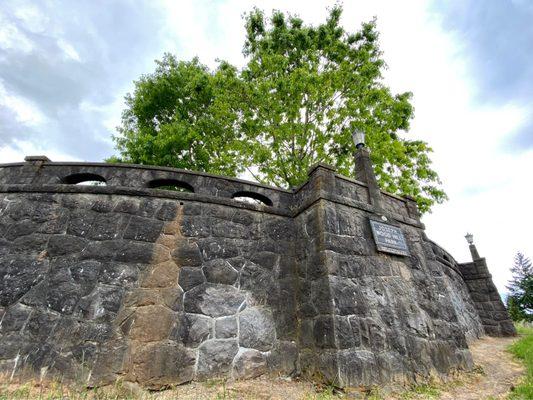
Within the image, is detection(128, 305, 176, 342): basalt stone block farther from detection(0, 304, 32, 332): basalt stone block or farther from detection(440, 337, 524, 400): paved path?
detection(440, 337, 524, 400): paved path

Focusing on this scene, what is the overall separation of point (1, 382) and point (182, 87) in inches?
471

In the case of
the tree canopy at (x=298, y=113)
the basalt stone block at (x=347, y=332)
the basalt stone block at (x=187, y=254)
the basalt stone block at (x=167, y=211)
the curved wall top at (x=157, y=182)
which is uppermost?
the tree canopy at (x=298, y=113)

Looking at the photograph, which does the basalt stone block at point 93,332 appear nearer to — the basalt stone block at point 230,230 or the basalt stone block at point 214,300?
the basalt stone block at point 214,300

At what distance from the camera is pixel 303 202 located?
5391mm

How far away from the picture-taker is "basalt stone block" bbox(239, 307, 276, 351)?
4238 millimetres

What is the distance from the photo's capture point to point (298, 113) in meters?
9.97

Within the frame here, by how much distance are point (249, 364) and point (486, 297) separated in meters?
12.0

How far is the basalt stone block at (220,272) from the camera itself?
14.9ft

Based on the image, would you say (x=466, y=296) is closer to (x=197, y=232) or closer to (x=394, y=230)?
(x=394, y=230)

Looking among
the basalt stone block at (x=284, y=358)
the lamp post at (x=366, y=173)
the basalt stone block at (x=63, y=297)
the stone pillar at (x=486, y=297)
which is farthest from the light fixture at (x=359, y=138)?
the stone pillar at (x=486, y=297)

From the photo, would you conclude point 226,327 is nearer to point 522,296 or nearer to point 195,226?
point 195,226

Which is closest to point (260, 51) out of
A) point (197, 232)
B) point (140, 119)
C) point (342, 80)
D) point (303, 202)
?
point (342, 80)

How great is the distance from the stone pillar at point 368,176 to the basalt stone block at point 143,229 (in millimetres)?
3990

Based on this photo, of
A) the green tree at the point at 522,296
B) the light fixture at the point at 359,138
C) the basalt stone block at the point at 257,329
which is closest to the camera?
the basalt stone block at the point at 257,329
